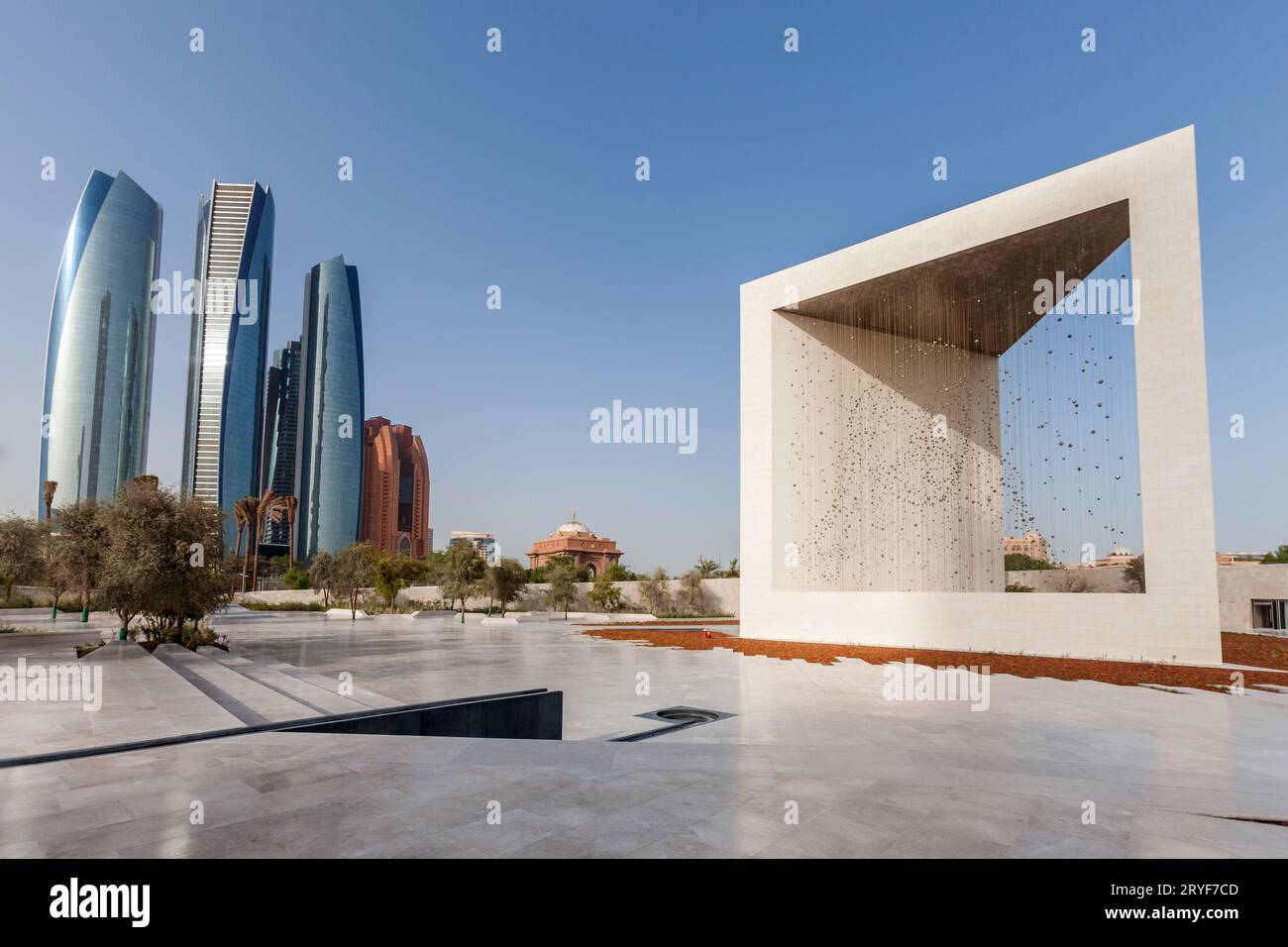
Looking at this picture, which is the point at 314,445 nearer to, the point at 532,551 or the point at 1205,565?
the point at 532,551

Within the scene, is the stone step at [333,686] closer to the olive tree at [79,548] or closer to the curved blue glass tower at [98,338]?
the olive tree at [79,548]

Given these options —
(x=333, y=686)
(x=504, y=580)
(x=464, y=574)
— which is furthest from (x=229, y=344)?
(x=333, y=686)

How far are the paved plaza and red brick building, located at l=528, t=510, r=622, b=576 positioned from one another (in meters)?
76.9

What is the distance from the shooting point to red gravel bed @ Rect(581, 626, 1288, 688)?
12.3 meters

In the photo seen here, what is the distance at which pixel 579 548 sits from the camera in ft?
286

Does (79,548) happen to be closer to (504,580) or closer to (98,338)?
(504,580)

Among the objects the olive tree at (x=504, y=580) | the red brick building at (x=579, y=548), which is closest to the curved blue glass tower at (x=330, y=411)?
the red brick building at (x=579, y=548)

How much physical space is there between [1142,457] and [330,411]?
11036 cm

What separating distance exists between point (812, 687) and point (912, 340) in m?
17.6

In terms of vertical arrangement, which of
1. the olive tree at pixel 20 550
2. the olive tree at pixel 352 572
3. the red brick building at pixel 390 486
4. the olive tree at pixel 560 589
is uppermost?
the red brick building at pixel 390 486

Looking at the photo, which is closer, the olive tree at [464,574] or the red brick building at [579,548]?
the olive tree at [464,574]

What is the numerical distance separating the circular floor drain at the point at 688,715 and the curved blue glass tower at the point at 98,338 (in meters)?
111

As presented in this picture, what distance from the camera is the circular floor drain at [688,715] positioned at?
838cm

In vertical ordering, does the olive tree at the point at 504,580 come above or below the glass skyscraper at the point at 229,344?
below
